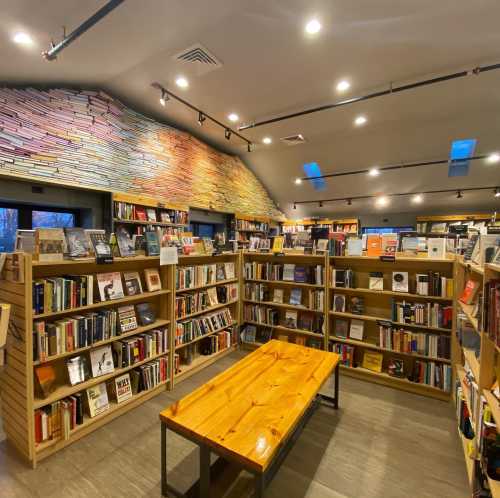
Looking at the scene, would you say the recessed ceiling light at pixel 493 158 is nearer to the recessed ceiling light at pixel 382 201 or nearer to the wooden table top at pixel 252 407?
the recessed ceiling light at pixel 382 201

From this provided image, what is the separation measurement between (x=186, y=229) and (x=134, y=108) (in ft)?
7.59

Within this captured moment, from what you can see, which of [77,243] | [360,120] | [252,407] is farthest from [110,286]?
[360,120]

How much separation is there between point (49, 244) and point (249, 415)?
1.84 metres

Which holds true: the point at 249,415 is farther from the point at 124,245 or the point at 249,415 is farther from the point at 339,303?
the point at 339,303

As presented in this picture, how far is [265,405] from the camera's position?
1.74m

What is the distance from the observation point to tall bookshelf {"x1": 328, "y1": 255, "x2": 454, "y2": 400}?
9.50 feet

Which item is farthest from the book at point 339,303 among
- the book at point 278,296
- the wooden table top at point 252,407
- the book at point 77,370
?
the book at point 77,370

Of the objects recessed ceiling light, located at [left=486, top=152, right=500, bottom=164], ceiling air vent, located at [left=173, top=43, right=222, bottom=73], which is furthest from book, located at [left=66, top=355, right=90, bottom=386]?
recessed ceiling light, located at [left=486, top=152, right=500, bottom=164]

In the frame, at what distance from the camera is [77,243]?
7.03 feet

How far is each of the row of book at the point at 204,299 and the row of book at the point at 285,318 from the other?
34cm

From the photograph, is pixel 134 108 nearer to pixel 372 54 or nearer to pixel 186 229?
pixel 186 229

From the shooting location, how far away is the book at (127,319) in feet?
8.32

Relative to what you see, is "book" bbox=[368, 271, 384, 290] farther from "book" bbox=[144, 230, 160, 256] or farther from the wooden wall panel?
the wooden wall panel

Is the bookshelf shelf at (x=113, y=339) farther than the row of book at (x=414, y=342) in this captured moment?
No
